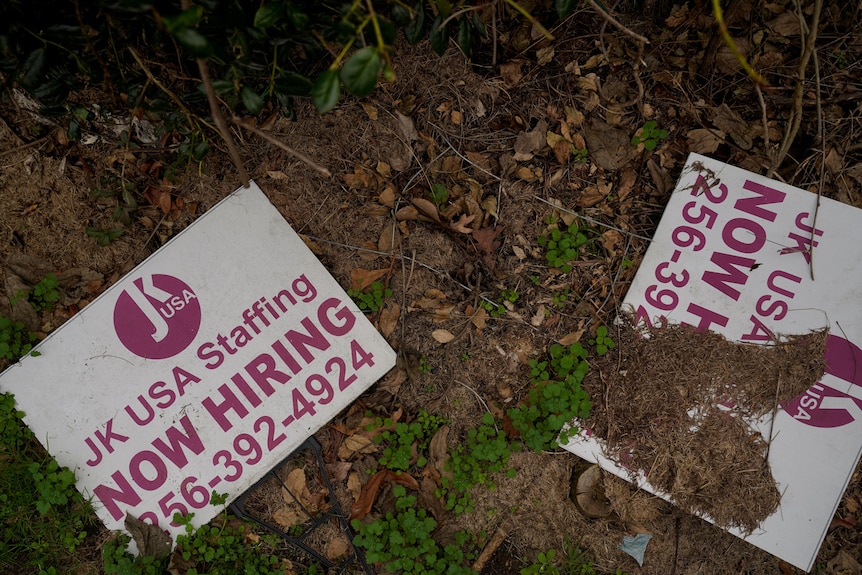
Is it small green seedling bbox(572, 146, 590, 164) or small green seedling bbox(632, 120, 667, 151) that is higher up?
small green seedling bbox(572, 146, 590, 164)

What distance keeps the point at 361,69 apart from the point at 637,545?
7.66ft

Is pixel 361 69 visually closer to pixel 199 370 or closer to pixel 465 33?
pixel 465 33

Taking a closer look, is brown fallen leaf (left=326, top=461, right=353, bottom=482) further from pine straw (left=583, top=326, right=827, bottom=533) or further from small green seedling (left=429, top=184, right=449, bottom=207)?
small green seedling (left=429, top=184, right=449, bottom=207)

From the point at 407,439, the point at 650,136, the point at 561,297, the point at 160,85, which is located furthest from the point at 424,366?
the point at 160,85

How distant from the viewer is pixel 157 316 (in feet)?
7.80

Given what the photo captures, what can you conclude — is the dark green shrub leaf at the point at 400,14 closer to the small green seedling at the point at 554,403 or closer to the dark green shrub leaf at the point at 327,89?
the dark green shrub leaf at the point at 327,89

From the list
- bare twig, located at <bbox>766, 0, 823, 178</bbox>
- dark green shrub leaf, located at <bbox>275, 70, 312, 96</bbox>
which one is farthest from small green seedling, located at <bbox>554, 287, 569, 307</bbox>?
dark green shrub leaf, located at <bbox>275, 70, 312, 96</bbox>

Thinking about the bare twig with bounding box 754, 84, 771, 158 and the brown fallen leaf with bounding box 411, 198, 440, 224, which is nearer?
the bare twig with bounding box 754, 84, 771, 158

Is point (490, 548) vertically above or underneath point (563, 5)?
underneath

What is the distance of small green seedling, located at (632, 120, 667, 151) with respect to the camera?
246 centimetres

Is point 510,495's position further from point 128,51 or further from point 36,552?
point 128,51

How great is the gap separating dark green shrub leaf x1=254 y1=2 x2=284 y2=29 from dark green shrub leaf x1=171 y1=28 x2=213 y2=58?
18cm

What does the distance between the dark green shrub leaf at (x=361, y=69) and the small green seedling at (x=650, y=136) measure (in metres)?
1.54

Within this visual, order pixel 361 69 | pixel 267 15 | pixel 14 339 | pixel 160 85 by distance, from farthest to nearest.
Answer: pixel 14 339 < pixel 160 85 < pixel 267 15 < pixel 361 69
